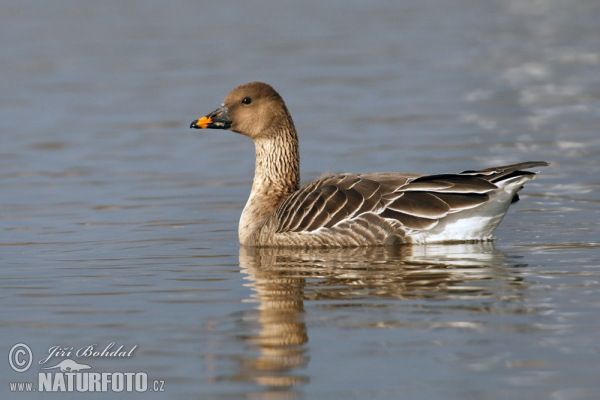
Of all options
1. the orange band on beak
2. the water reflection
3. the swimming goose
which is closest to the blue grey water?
the water reflection

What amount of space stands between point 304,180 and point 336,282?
641cm

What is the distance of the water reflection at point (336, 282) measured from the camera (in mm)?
8242

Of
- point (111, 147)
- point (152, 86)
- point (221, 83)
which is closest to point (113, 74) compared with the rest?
point (152, 86)

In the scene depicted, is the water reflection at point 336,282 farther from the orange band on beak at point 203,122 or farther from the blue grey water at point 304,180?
the orange band on beak at point 203,122

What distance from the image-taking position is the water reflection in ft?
27.0

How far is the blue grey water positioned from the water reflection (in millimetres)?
36

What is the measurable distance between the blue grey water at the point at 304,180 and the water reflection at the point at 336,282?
0.04m

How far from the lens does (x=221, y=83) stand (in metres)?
23.7

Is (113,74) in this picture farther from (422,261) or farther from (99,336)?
(99,336)

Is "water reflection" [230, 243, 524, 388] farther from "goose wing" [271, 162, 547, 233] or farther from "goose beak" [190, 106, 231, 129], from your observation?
"goose beak" [190, 106, 231, 129]

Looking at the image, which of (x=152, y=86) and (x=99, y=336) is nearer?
(x=99, y=336)

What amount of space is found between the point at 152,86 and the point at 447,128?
309 inches

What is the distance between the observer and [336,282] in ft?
34.3

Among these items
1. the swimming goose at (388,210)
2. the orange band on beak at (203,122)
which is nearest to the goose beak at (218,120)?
the orange band on beak at (203,122)
